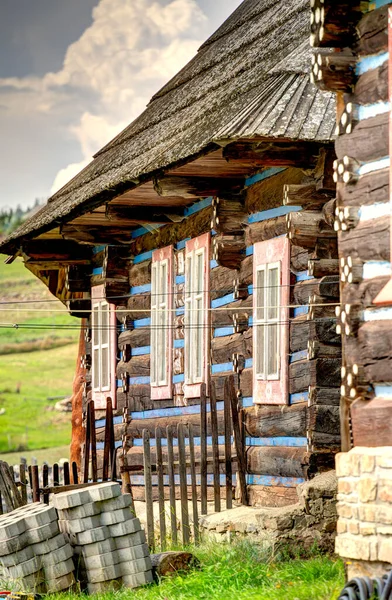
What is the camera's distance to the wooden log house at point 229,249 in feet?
36.6

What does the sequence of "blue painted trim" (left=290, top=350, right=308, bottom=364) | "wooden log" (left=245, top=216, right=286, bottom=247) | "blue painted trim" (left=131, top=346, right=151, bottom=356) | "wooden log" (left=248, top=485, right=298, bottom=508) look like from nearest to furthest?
"blue painted trim" (left=290, top=350, right=308, bottom=364) → "wooden log" (left=248, top=485, right=298, bottom=508) → "wooden log" (left=245, top=216, right=286, bottom=247) → "blue painted trim" (left=131, top=346, right=151, bottom=356)

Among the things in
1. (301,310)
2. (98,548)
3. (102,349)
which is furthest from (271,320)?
(102,349)

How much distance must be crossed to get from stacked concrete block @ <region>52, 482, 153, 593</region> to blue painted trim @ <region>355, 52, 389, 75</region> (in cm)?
436

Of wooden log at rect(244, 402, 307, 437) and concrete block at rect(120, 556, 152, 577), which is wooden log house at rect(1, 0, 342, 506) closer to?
wooden log at rect(244, 402, 307, 437)

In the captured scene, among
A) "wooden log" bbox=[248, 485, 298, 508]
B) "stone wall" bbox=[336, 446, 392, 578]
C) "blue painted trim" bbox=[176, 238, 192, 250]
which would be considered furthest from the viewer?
"blue painted trim" bbox=[176, 238, 192, 250]

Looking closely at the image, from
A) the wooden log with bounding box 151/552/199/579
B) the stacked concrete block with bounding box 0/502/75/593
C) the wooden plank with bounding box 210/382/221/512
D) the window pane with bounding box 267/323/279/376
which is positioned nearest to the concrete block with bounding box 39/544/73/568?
the stacked concrete block with bounding box 0/502/75/593

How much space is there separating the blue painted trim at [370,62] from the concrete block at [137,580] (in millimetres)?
4775

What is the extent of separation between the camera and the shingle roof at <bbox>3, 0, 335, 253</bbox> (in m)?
10.7

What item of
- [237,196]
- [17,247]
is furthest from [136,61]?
[237,196]

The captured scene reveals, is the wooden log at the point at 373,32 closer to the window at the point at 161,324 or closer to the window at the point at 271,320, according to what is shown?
the window at the point at 271,320

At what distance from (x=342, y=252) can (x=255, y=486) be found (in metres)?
4.28

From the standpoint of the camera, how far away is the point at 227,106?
12.3 meters

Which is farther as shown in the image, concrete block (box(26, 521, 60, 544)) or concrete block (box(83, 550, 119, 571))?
concrete block (box(83, 550, 119, 571))

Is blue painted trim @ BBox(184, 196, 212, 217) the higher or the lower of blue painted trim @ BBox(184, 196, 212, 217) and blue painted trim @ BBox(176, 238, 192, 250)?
the higher
